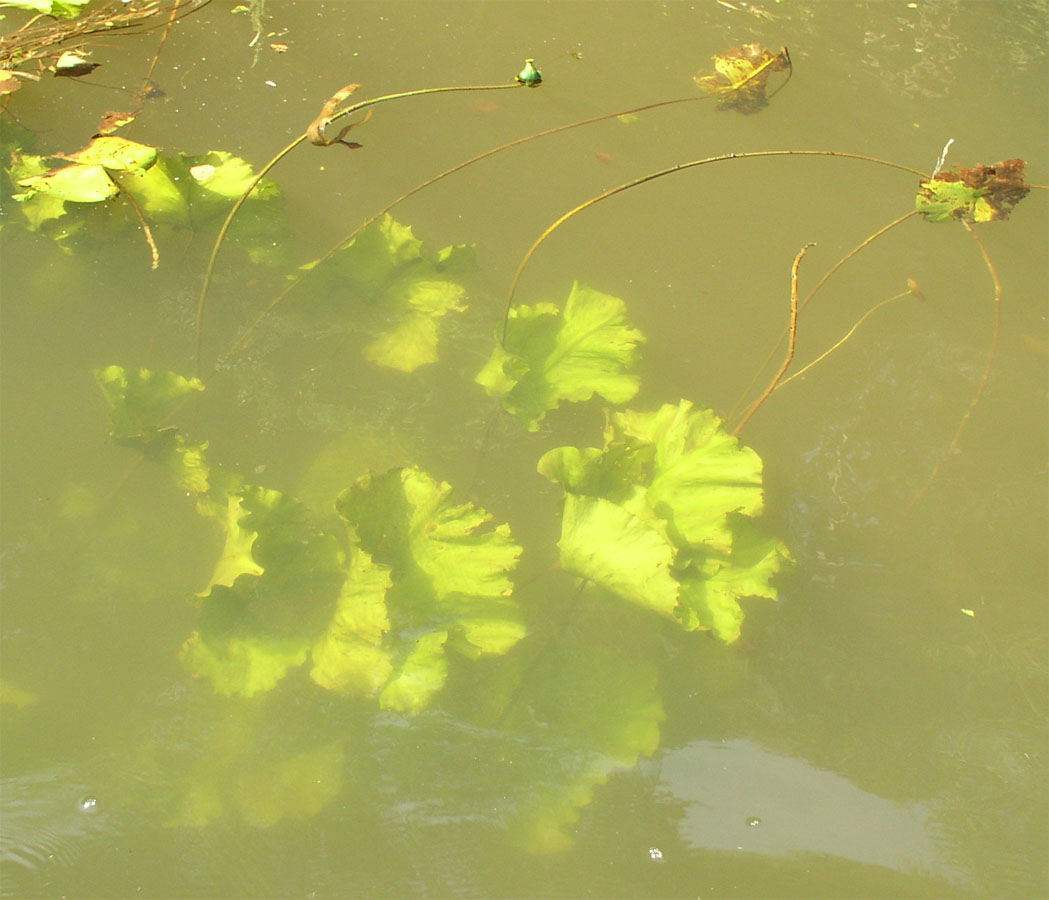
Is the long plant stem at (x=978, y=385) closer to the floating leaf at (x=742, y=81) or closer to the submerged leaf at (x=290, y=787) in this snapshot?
the floating leaf at (x=742, y=81)

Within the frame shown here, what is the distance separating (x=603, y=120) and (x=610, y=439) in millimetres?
1121

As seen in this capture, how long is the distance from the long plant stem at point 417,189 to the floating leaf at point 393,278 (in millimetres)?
34

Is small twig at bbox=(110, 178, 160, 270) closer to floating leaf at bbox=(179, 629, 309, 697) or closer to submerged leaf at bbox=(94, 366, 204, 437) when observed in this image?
submerged leaf at bbox=(94, 366, 204, 437)

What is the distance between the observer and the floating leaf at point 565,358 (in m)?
1.86

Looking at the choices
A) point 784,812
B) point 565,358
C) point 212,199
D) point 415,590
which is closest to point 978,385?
point 565,358

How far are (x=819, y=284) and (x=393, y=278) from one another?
113 cm

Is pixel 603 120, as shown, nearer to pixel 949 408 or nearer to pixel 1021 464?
pixel 949 408

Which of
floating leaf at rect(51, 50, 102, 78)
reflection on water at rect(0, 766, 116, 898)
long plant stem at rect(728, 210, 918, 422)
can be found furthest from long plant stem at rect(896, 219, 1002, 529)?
floating leaf at rect(51, 50, 102, 78)

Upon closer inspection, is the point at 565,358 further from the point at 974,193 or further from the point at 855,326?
the point at 974,193

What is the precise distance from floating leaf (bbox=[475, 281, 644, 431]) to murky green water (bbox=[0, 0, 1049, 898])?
9cm

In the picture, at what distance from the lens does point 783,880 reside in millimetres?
1545

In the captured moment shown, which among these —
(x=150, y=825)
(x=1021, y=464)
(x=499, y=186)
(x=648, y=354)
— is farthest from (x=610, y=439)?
(x=150, y=825)

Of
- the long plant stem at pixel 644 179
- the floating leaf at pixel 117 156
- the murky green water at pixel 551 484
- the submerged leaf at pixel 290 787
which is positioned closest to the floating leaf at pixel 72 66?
the murky green water at pixel 551 484

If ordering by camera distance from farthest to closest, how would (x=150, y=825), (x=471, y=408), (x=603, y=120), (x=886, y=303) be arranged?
(x=603, y=120) → (x=886, y=303) → (x=471, y=408) → (x=150, y=825)
